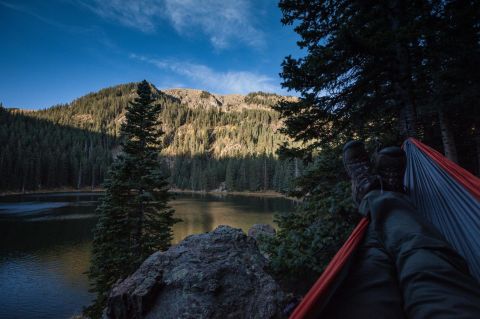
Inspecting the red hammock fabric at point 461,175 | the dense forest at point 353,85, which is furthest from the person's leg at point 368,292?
the dense forest at point 353,85

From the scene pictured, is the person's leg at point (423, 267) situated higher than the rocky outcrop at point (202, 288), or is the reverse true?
the person's leg at point (423, 267)

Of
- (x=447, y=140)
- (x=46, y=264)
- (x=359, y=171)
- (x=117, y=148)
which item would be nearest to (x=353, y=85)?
(x=359, y=171)

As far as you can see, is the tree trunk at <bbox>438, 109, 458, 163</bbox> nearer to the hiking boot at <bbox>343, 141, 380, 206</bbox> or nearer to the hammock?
the hammock

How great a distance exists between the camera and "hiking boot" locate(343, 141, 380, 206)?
7.57 feet

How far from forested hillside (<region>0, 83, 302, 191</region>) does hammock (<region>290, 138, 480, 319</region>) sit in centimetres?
1501

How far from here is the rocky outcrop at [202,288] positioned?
3.57m

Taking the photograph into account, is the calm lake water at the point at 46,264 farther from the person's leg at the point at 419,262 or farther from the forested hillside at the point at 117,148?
the person's leg at the point at 419,262

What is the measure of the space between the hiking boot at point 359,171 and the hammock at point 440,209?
0.53 meters

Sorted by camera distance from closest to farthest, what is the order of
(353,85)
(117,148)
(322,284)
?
1. (322,284)
2. (353,85)
3. (117,148)

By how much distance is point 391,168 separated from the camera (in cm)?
245

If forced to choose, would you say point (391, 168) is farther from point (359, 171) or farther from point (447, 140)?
point (447, 140)

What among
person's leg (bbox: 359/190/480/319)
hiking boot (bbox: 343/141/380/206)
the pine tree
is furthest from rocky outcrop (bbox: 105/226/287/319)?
the pine tree

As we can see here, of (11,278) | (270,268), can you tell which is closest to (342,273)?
(270,268)

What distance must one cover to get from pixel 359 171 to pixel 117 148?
164 m
